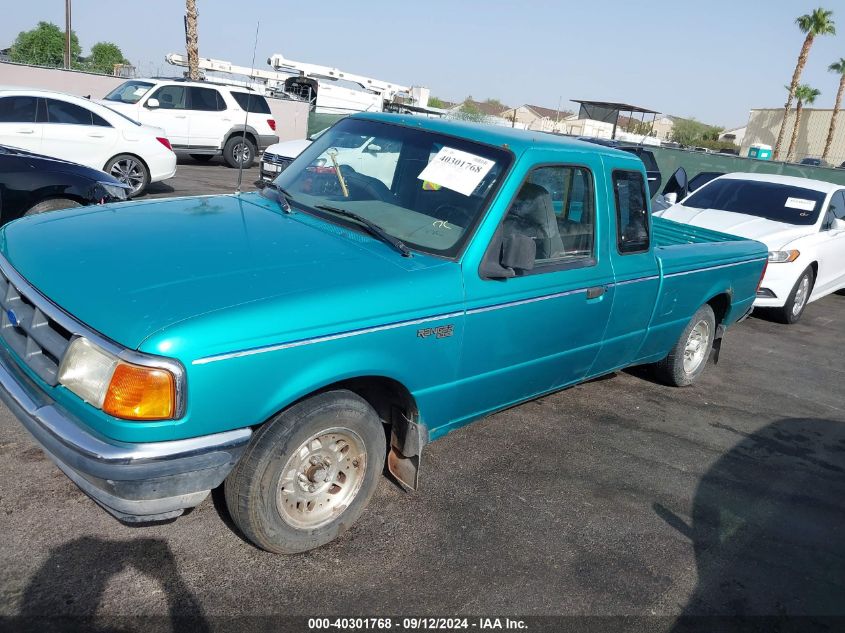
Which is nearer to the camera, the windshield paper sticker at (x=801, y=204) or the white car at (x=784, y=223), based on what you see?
the white car at (x=784, y=223)

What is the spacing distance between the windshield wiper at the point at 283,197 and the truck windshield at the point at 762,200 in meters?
6.93

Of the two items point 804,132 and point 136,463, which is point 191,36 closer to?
point 136,463

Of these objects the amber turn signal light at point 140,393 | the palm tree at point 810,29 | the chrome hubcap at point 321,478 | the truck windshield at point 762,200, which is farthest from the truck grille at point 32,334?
the palm tree at point 810,29

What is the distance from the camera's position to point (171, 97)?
15.8 meters

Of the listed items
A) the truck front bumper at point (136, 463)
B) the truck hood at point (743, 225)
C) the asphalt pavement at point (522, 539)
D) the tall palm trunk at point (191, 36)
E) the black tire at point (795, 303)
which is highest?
the tall palm trunk at point (191, 36)

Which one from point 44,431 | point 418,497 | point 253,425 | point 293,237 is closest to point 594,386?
point 418,497

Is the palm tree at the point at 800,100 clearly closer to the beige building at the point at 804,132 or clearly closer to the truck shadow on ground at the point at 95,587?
the beige building at the point at 804,132

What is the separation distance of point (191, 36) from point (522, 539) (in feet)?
78.0

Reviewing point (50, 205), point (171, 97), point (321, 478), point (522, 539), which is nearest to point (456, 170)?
point (321, 478)

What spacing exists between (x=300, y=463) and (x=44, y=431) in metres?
1.02

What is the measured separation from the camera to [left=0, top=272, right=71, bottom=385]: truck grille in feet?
9.16

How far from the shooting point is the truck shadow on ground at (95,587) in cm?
265

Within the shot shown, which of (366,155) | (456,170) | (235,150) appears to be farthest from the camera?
(235,150)

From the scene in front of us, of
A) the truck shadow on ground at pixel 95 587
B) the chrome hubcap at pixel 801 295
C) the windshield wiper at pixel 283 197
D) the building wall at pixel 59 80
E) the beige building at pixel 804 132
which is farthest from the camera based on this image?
the beige building at pixel 804 132
